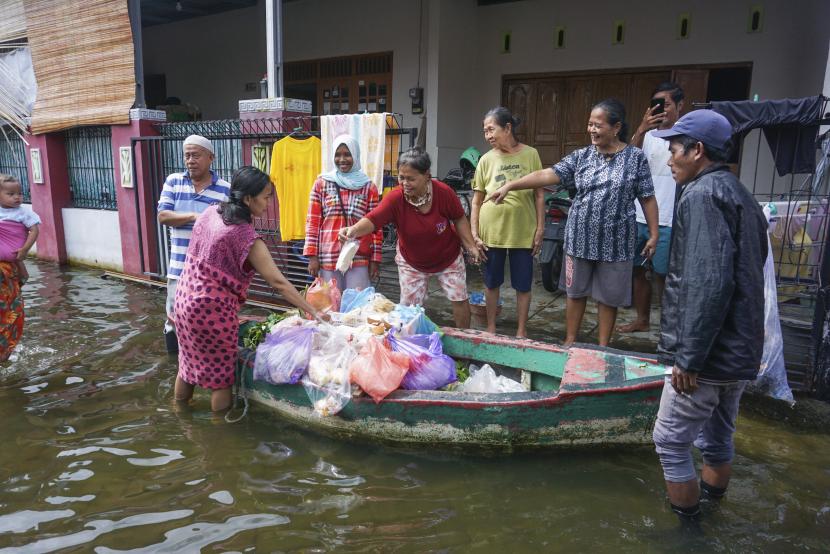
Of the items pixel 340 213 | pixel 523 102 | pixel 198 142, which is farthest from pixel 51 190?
pixel 523 102

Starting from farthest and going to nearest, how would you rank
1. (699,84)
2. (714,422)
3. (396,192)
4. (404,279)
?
(699,84) → (404,279) → (396,192) → (714,422)

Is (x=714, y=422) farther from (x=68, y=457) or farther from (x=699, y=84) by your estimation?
(x=699, y=84)

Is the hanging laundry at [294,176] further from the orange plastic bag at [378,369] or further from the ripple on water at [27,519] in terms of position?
the ripple on water at [27,519]

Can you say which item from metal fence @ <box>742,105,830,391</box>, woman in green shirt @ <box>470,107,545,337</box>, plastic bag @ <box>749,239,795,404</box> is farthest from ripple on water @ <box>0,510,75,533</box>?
metal fence @ <box>742,105,830,391</box>

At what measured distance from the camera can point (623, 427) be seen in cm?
323

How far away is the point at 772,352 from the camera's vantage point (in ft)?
12.3

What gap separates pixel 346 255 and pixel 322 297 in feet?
1.35

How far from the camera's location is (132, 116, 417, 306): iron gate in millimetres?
6621

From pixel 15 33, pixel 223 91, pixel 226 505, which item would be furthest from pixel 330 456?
pixel 223 91

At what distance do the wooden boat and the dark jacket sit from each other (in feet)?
2.21

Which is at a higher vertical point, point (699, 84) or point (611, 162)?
point (699, 84)

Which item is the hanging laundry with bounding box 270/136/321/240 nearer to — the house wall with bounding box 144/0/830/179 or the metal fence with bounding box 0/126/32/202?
the house wall with bounding box 144/0/830/179

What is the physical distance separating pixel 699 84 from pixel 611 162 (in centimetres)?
470

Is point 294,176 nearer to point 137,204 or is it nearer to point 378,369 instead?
point 137,204
